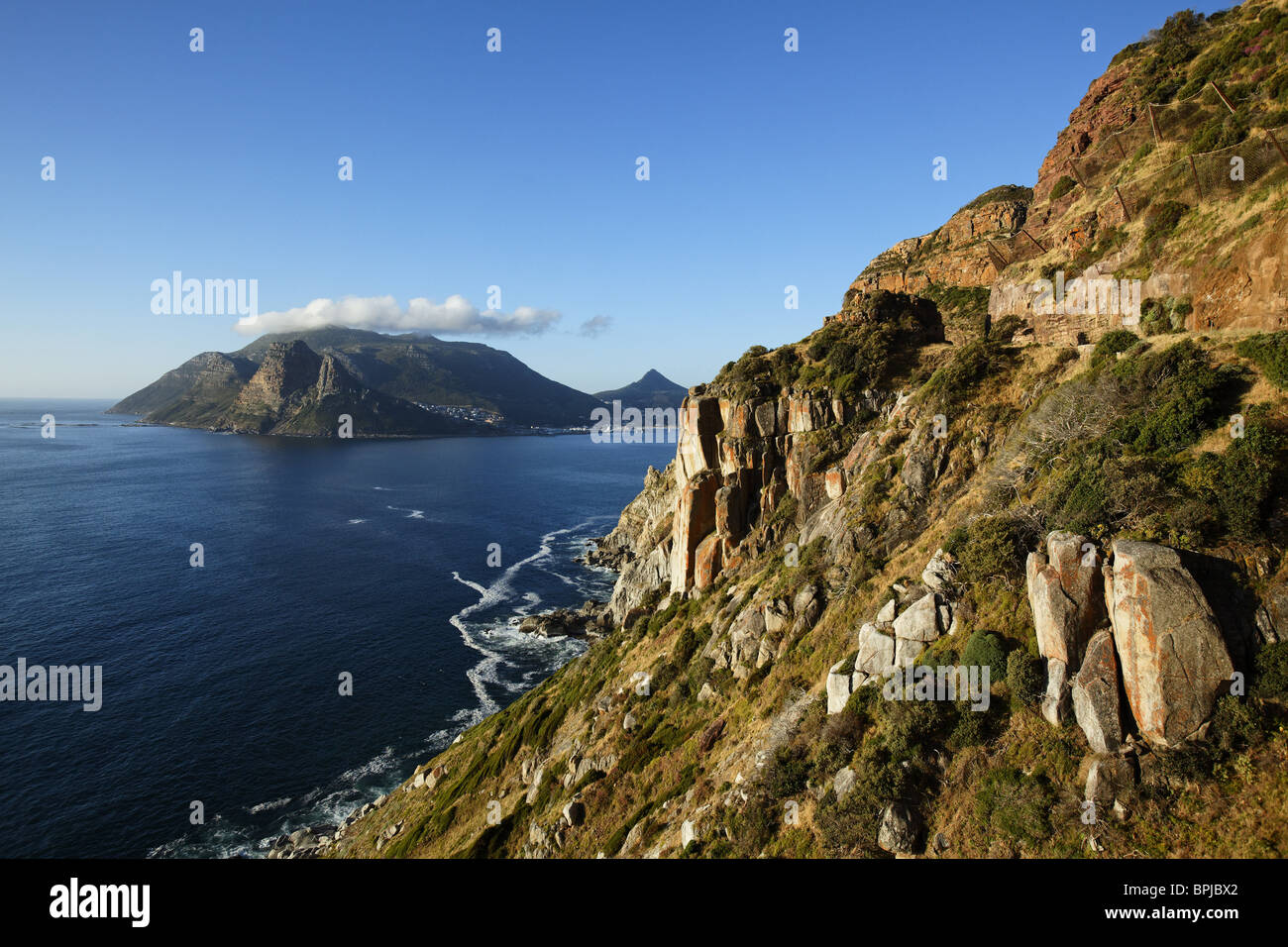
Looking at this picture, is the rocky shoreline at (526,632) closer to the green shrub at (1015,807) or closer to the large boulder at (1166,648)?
the green shrub at (1015,807)

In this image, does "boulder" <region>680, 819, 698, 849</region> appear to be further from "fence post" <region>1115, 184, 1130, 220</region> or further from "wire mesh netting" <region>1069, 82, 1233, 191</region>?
"wire mesh netting" <region>1069, 82, 1233, 191</region>

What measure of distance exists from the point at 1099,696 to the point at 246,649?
76.6 m

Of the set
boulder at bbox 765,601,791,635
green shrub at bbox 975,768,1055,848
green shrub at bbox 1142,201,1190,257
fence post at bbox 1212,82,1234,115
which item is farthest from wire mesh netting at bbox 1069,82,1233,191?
green shrub at bbox 975,768,1055,848

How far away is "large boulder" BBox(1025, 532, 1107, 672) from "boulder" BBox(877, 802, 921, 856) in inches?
237

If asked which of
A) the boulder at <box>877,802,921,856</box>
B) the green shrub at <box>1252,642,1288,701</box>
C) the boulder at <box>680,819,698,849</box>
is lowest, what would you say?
the boulder at <box>680,819,698,849</box>

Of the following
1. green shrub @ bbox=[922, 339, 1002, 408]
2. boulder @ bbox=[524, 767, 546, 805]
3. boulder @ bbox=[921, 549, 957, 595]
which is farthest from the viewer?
boulder @ bbox=[524, 767, 546, 805]

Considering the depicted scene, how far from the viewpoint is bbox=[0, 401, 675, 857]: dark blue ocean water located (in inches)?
1779

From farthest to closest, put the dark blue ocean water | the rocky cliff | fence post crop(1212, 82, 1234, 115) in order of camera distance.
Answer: the dark blue ocean water → fence post crop(1212, 82, 1234, 115) → the rocky cliff

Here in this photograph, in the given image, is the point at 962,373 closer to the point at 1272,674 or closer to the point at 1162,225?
the point at 1162,225

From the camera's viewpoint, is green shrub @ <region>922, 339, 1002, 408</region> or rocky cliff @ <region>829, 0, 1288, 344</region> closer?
rocky cliff @ <region>829, 0, 1288, 344</region>

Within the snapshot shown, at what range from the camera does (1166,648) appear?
14.6 metres

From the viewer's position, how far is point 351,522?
124 meters

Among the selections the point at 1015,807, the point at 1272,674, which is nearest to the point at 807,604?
the point at 1015,807
